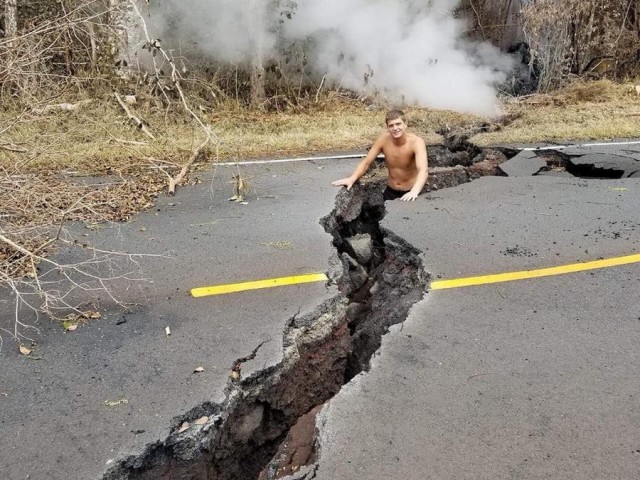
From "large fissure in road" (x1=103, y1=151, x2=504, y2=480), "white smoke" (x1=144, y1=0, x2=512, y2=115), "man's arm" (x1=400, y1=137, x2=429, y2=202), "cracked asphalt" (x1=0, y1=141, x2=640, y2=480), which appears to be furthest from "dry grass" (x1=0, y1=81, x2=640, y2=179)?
"large fissure in road" (x1=103, y1=151, x2=504, y2=480)

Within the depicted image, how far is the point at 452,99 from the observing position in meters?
12.5

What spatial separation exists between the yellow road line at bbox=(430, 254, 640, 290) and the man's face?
2322 mm

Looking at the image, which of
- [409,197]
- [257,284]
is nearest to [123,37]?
[409,197]

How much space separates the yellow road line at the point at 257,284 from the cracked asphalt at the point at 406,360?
8 cm

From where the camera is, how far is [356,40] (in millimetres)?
12781

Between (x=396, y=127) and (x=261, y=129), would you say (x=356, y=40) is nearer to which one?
(x=261, y=129)

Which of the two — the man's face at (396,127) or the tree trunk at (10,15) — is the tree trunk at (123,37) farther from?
the man's face at (396,127)

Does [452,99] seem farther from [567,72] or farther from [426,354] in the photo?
[426,354]

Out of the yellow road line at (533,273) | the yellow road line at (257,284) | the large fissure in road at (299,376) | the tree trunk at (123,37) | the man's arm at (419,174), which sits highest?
the tree trunk at (123,37)

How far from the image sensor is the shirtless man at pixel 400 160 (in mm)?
6191

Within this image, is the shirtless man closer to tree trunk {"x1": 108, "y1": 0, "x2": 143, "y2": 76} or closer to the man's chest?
the man's chest

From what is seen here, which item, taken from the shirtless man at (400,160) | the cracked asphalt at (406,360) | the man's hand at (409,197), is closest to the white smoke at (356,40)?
the shirtless man at (400,160)

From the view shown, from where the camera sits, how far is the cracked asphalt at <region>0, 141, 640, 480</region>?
8.52 feet

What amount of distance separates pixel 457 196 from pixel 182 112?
19.5 feet
